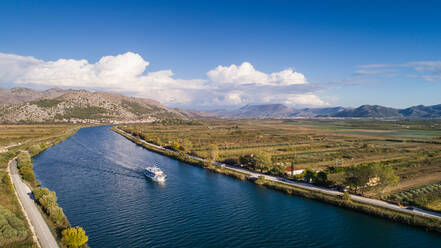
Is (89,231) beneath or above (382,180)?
beneath

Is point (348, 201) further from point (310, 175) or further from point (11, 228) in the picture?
point (11, 228)

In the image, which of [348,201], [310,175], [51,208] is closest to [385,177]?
[348,201]

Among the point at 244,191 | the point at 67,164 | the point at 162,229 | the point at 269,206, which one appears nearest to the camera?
the point at 162,229

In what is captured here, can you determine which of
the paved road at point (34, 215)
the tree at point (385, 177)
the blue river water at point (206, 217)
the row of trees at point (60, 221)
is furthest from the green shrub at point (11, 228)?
the tree at point (385, 177)

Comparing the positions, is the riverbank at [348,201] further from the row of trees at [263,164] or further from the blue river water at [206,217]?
the row of trees at [263,164]

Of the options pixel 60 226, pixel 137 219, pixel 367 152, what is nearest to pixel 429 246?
pixel 137 219

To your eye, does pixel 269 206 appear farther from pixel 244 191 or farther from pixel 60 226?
pixel 60 226

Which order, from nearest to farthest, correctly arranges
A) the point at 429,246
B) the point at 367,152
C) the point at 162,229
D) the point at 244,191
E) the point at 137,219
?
the point at 429,246 < the point at 162,229 < the point at 137,219 < the point at 244,191 < the point at 367,152
